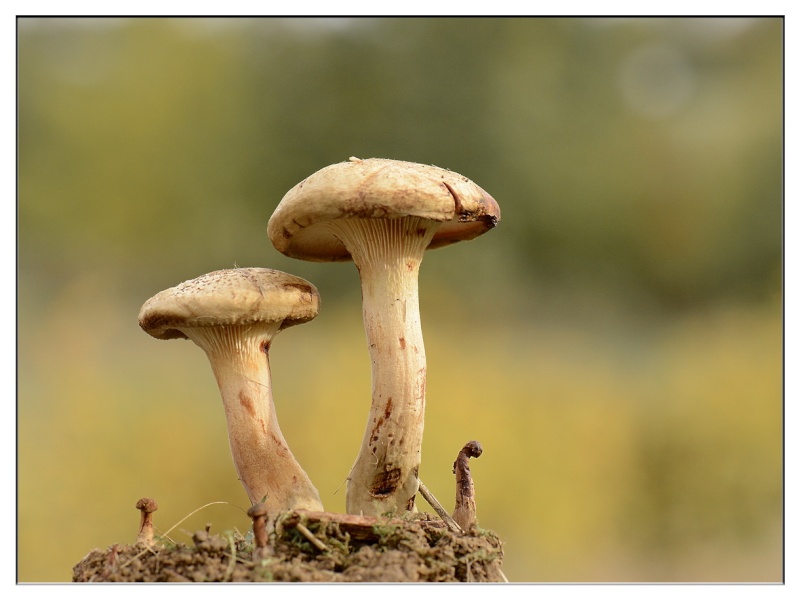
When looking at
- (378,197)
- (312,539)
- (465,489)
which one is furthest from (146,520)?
(378,197)

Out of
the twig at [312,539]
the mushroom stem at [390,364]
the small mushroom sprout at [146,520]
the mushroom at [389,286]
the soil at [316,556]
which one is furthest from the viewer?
the mushroom stem at [390,364]

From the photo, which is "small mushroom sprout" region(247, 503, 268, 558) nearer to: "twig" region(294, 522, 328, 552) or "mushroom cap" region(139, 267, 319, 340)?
"twig" region(294, 522, 328, 552)

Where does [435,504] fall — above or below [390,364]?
below

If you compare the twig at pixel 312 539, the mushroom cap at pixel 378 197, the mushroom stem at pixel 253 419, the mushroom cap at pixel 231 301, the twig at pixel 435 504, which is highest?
the mushroom cap at pixel 378 197

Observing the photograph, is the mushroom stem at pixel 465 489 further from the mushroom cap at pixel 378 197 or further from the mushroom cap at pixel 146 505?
the mushroom cap at pixel 146 505

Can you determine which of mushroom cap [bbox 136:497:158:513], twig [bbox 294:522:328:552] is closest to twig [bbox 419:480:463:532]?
twig [bbox 294:522:328:552]

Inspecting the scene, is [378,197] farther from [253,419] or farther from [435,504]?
[435,504]

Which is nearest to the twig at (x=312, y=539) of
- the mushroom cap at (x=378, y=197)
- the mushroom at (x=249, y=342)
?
the mushroom at (x=249, y=342)
